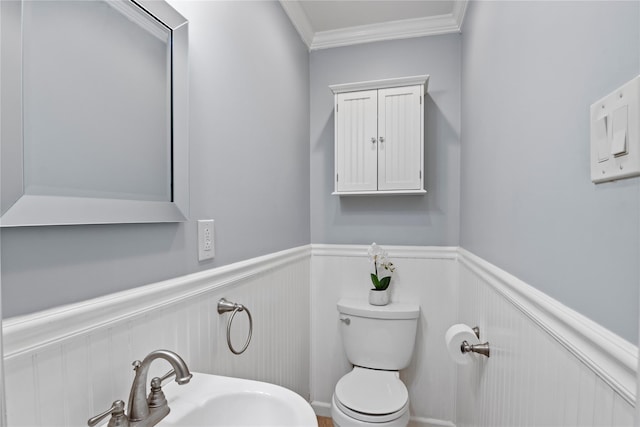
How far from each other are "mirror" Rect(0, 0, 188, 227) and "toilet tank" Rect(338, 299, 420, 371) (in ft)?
4.25

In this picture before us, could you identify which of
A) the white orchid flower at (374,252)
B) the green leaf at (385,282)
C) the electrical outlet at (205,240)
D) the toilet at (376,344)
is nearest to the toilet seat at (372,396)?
the toilet at (376,344)

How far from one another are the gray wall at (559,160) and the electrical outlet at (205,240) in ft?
3.05

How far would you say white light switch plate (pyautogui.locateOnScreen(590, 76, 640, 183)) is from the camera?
0.43 meters

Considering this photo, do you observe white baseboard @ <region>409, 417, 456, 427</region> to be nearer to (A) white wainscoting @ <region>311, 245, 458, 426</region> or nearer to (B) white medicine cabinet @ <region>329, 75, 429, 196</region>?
(A) white wainscoting @ <region>311, 245, 458, 426</region>

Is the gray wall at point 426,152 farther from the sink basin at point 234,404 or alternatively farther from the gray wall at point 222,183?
the sink basin at point 234,404

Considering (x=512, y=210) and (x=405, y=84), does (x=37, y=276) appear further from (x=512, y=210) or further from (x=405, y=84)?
(x=405, y=84)

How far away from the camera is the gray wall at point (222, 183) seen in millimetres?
631

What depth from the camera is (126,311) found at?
0.78 metres

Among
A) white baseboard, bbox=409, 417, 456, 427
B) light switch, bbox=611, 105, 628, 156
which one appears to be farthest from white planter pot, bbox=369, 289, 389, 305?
light switch, bbox=611, 105, 628, 156

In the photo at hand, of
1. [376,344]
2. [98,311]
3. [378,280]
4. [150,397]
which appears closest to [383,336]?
[376,344]

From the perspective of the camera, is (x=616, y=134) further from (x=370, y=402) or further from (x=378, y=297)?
(x=378, y=297)

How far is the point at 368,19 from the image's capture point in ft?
6.50

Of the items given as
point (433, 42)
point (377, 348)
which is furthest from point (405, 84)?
point (377, 348)

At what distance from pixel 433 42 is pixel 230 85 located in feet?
4.54
